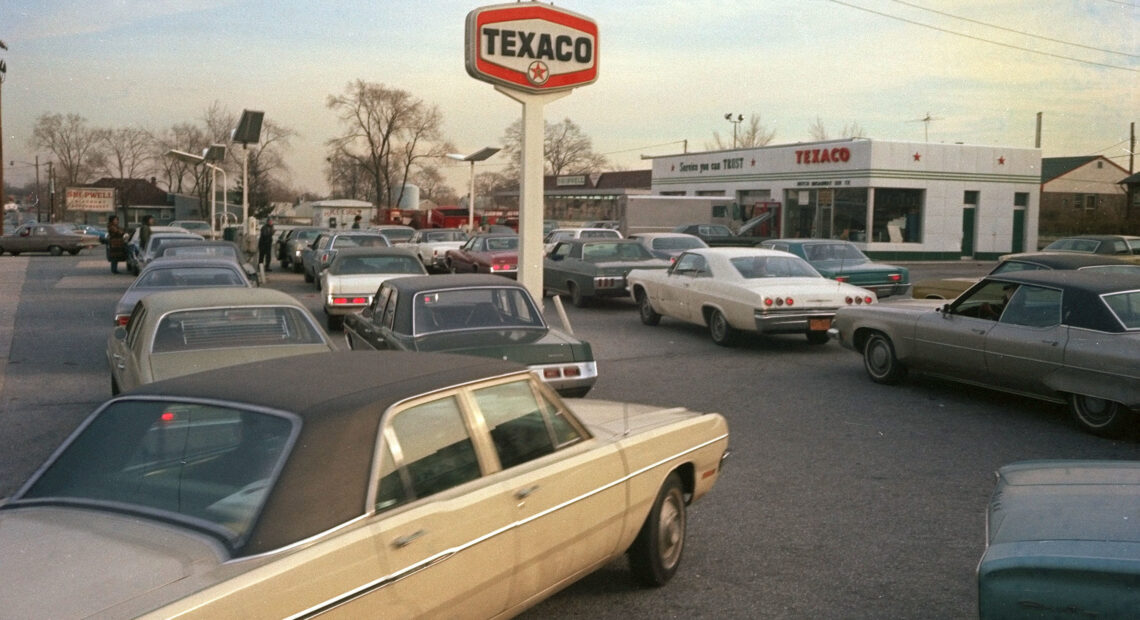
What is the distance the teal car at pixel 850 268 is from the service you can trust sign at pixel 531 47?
6.78 metres

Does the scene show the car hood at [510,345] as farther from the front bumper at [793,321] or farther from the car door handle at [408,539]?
the car door handle at [408,539]

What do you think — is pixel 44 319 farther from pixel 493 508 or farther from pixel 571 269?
pixel 493 508

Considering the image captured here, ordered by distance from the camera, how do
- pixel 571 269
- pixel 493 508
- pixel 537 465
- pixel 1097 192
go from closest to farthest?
pixel 493 508 < pixel 537 465 < pixel 571 269 < pixel 1097 192

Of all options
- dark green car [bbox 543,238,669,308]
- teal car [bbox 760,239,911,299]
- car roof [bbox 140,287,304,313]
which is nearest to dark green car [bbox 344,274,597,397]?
car roof [bbox 140,287,304,313]

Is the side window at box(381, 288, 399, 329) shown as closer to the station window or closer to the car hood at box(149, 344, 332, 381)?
the car hood at box(149, 344, 332, 381)

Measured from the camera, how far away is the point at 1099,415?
862 cm

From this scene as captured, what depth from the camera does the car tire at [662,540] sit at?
506 centimetres

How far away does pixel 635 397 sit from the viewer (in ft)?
35.4

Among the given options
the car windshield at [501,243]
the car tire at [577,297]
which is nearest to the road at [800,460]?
the car tire at [577,297]

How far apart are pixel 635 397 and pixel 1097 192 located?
82.5 metres

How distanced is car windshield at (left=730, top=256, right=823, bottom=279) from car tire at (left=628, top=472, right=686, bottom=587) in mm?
9449

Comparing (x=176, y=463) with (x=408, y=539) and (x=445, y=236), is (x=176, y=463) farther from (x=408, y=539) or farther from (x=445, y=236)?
(x=445, y=236)

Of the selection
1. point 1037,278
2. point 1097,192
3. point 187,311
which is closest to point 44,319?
point 187,311

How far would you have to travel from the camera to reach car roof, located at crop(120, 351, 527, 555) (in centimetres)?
326
